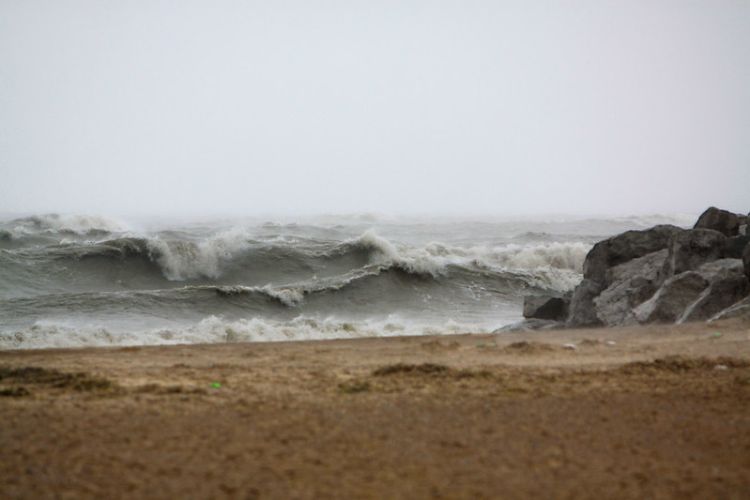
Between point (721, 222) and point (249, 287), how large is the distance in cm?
954

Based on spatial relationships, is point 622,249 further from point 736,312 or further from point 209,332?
point 209,332

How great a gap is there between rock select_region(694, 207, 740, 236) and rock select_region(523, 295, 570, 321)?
8.96 ft

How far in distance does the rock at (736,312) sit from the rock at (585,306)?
2.27 m

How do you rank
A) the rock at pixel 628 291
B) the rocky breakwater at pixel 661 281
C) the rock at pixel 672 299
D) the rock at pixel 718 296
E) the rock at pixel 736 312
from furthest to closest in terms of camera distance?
the rock at pixel 628 291 → the rock at pixel 672 299 → the rocky breakwater at pixel 661 281 → the rock at pixel 718 296 → the rock at pixel 736 312

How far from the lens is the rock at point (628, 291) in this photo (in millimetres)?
10797

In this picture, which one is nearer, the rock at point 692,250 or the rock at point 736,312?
the rock at point 736,312

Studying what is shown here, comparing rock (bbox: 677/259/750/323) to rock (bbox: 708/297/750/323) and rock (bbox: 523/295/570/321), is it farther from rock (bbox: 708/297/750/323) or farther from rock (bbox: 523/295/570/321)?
rock (bbox: 523/295/570/321)

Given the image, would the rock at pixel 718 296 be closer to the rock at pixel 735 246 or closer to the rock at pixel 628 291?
the rock at pixel 628 291

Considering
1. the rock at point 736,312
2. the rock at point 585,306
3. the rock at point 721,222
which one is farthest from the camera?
the rock at point 721,222

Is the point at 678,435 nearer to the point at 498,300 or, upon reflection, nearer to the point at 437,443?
the point at 437,443

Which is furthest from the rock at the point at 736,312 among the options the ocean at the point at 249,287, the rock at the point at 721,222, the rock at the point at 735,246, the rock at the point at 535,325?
the ocean at the point at 249,287

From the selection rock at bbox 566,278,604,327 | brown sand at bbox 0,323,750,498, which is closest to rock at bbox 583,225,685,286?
rock at bbox 566,278,604,327

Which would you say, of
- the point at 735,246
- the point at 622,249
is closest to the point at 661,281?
the point at 735,246

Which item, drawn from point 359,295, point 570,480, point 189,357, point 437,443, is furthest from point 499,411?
point 359,295
